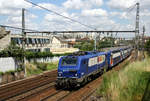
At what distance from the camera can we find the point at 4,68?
958 inches

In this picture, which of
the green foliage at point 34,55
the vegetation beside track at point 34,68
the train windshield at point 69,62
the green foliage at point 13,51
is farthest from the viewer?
the green foliage at point 34,55

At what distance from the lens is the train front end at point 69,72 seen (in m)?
16.0

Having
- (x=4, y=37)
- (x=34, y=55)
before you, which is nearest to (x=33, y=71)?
(x=34, y=55)

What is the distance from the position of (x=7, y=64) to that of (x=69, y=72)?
467 inches

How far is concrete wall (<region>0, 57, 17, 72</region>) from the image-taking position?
23984 millimetres

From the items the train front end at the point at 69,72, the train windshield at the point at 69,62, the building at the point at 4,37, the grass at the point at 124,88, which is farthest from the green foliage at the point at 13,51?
the grass at the point at 124,88

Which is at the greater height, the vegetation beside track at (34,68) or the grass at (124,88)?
the grass at (124,88)

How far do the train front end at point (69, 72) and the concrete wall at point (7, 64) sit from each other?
10.5m

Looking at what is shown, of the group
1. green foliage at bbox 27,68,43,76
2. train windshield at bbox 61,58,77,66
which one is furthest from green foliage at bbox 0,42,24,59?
train windshield at bbox 61,58,77,66

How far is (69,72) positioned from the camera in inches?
639

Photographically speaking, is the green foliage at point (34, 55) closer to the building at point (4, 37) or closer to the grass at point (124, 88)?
the building at point (4, 37)

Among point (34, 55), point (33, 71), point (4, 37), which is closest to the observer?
point (33, 71)

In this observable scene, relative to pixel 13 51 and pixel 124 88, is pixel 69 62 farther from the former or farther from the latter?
pixel 13 51

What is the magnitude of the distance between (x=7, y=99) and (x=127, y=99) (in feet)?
34.3
